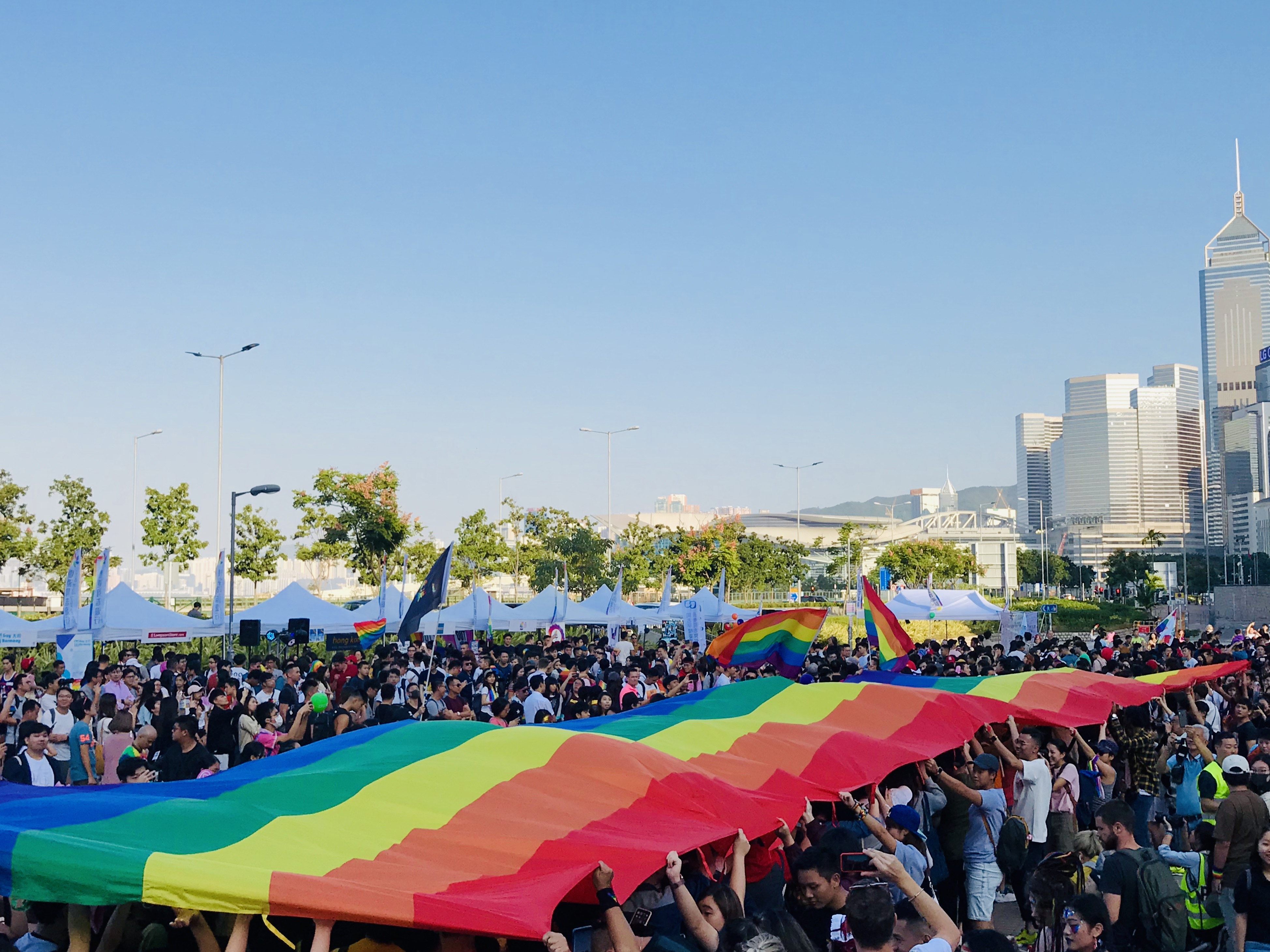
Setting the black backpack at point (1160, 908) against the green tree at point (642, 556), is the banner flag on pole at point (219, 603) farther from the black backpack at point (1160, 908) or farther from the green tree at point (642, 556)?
the green tree at point (642, 556)

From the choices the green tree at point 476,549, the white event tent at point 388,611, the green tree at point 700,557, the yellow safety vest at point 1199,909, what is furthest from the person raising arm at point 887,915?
the green tree at point 700,557

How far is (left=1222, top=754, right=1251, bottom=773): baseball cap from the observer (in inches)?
319

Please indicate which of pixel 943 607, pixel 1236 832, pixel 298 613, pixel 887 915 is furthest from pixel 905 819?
pixel 943 607

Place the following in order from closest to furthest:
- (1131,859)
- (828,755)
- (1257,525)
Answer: (1131,859), (828,755), (1257,525)

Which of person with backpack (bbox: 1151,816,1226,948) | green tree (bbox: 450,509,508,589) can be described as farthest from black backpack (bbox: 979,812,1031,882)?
green tree (bbox: 450,509,508,589)

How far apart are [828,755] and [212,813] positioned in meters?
4.56

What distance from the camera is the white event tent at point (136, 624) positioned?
890 inches

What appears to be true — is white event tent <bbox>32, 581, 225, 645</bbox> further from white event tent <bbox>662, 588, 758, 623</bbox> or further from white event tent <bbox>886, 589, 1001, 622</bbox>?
white event tent <bbox>886, 589, 1001, 622</bbox>

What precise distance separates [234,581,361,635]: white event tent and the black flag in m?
7.09

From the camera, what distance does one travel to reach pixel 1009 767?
404 inches

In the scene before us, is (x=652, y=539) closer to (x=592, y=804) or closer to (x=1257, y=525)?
(x=592, y=804)

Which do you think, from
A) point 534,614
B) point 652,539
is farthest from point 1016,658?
point 652,539

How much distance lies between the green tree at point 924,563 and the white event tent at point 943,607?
209ft

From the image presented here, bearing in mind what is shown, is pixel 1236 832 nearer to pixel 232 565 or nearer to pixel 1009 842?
pixel 1009 842
